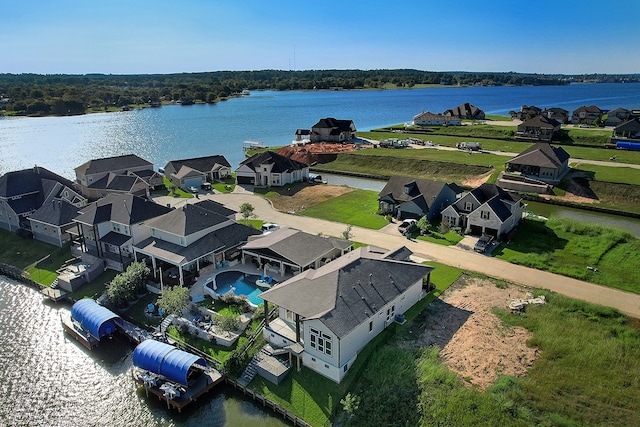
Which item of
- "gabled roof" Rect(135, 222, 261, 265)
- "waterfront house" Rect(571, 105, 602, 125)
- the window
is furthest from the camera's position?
"waterfront house" Rect(571, 105, 602, 125)

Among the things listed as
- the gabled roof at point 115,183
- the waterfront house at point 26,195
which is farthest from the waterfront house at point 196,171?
the waterfront house at point 26,195

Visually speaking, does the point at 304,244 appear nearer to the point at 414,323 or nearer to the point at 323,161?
the point at 414,323

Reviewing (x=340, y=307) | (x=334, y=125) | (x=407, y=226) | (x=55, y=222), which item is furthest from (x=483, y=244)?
(x=334, y=125)

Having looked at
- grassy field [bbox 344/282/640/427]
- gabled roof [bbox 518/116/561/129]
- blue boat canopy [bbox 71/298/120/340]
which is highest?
gabled roof [bbox 518/116/561/129]

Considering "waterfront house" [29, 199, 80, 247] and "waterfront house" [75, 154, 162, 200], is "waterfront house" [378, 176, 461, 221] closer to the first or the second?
"waterfront house" [75, 154, 162, 200]

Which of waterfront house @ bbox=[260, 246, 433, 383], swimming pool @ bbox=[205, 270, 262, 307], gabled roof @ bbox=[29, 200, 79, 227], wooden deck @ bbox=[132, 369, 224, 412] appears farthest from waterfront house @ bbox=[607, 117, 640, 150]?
gabled roof @ bbox=[29, 200, 79, 227]

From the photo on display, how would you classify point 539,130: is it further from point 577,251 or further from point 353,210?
point 577,251

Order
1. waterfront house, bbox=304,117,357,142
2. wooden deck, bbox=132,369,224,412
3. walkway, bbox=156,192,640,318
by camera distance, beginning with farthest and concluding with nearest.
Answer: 1. waterfront house, bbox=304,117,357,142
2. walkway, bbox=156,192,640,318
3. wooden deck, bbox=132,369,224,412
